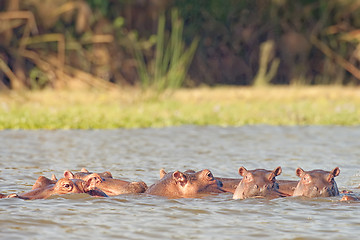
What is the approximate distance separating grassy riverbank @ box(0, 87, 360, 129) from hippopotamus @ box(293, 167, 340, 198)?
5.58 m

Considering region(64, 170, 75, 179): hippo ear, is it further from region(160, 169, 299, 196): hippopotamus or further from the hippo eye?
the hippo eye

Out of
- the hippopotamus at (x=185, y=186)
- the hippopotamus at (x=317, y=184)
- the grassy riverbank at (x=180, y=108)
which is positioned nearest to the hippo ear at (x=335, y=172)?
the hippopotamus at (x=317, y=184)

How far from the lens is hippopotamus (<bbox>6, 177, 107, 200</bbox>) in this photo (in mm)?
5531

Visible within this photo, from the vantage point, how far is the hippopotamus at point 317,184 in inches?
217

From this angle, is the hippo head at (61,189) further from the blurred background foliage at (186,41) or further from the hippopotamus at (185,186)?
the blurred background foliage at (186,41)

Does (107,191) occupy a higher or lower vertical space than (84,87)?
lower

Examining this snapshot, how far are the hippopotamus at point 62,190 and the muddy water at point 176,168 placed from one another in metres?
0.05

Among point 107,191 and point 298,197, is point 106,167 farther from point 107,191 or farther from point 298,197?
point 298,197

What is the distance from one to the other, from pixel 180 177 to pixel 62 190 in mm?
861

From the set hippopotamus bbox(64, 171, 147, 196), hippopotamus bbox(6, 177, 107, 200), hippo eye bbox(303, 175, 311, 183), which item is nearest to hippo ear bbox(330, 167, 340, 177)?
hippo eye bbox(303, 175, 311, 183)

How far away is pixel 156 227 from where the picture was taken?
15.5ft

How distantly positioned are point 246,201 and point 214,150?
333 cm

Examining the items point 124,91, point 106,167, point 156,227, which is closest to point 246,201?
point 156,227

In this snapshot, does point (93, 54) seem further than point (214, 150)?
Yes
